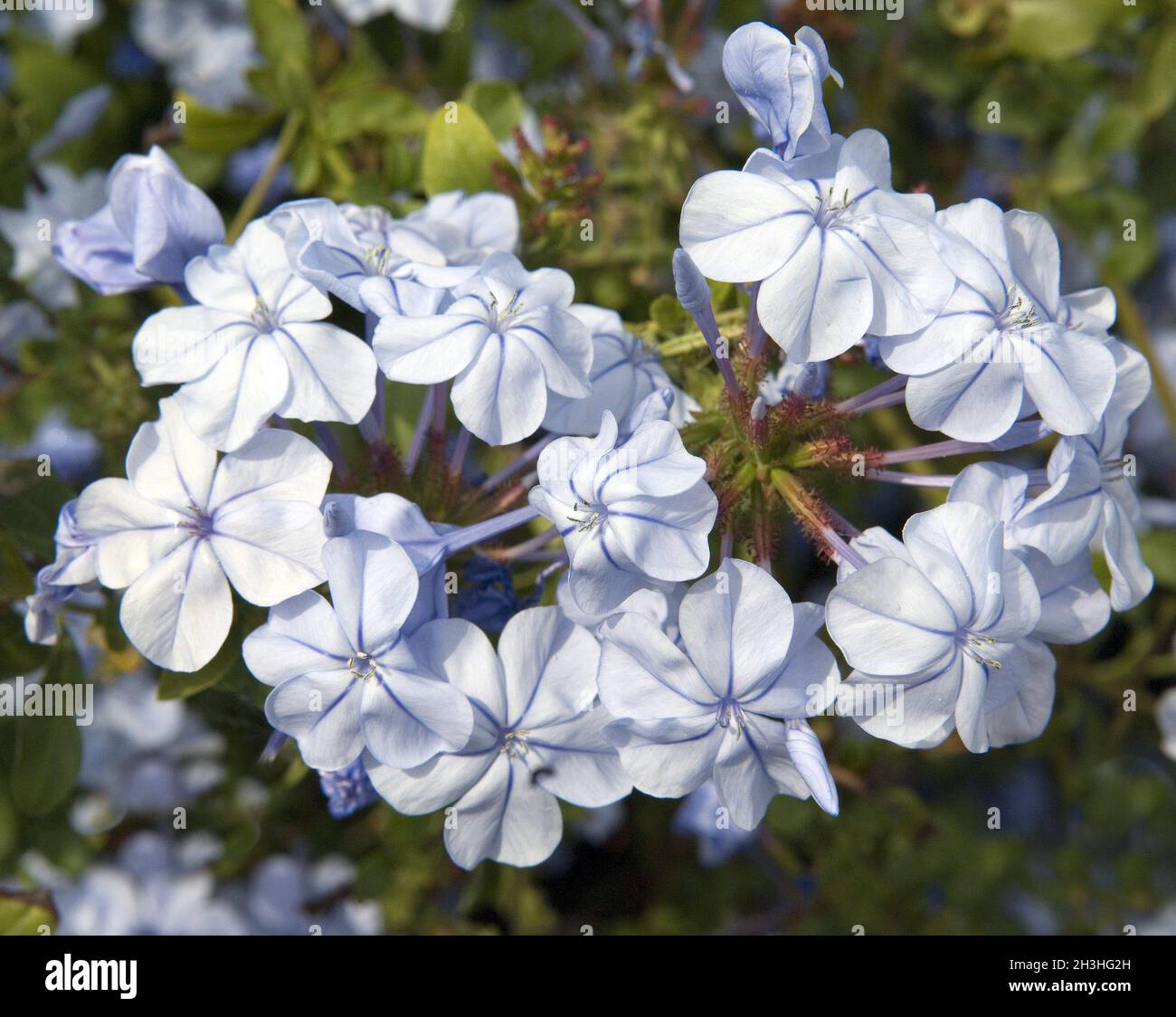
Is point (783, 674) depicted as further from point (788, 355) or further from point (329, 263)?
point (329, 263)

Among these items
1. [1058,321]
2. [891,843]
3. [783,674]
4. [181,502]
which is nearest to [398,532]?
[181,502]

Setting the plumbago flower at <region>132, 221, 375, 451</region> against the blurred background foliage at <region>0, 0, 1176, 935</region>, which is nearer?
the plumbago flower at <region>132, 221, 375, 451</region>

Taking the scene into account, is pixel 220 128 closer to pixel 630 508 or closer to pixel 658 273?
pixel 658 273

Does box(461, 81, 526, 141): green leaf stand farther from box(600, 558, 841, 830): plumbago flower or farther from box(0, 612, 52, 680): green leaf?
box(0, 612, 52, 680): green leaf

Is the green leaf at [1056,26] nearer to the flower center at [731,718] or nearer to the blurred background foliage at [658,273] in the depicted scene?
the blurred background foliage at [658,273]

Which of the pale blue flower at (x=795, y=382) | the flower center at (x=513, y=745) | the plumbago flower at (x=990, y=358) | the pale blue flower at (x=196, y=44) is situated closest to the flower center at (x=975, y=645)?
the plumbago flower at (x=990, y=358)

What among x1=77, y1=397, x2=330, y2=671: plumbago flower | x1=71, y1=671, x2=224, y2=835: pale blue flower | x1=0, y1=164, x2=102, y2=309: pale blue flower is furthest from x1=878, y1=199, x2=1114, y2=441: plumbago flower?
x1=71, y1=671, x2=224, y2=835: pale blue flower
